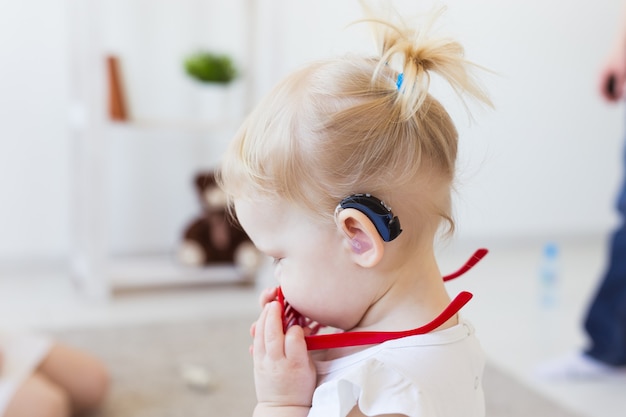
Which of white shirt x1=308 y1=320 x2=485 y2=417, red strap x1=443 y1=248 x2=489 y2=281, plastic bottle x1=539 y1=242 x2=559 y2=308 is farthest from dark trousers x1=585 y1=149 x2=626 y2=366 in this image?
white shirt x1=308 y1=320 x2=485 y2=417

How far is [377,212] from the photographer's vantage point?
70 cm

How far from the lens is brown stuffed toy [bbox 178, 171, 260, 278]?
8.26ft

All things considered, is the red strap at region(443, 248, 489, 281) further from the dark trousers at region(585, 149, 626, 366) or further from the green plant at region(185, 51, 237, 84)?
the green plant at region(185, 51, 237, 84)

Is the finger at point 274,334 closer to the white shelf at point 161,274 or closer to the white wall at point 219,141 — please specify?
the white wall at point 219,141

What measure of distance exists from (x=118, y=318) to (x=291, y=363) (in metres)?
1.55

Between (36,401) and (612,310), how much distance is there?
128 cm

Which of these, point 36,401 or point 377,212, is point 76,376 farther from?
point 377,212

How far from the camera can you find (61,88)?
2527 millimetres

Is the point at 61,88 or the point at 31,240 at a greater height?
the point at 61,88

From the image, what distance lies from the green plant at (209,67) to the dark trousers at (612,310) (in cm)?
124

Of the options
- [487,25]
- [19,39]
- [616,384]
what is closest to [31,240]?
[19,39]

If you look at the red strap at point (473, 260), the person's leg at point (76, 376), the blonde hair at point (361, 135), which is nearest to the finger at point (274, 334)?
the blonde hair at point (361, 135)

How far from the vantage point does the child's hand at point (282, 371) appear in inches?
29.3

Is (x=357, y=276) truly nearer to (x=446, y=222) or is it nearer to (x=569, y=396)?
(x=446, y=222)
